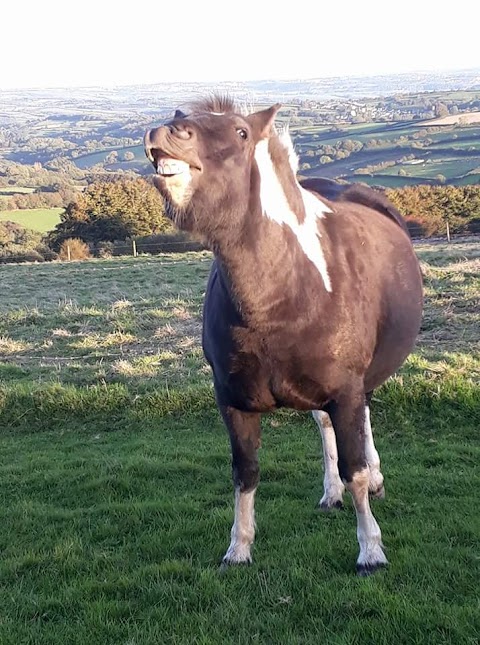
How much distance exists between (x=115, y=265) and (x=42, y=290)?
877cm

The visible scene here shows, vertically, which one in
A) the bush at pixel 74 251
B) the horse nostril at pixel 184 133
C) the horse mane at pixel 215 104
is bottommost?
the bush at pixel 74 251

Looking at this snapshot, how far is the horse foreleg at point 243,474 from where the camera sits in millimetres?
4340

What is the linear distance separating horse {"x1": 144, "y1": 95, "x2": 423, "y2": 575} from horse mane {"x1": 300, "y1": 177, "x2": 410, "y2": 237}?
890 millimetres

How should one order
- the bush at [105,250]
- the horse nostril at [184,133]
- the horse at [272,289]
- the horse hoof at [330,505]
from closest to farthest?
the horse nostril at [184,133] → the horse at [272,289] → the horse hoof at [330,505] → the bush at [105,250]

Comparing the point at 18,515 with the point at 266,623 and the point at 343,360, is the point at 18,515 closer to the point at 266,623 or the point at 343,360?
the point at 266,623

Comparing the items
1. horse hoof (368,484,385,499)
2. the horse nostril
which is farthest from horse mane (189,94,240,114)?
horse hoof (368,484,385,499)

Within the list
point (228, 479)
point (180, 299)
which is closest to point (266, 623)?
point (228, 479)

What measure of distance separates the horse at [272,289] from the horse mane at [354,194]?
2.92ft

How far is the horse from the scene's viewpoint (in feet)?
10.8

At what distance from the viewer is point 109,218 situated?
166ft

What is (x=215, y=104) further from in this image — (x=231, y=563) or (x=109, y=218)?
(x=109, y=218)

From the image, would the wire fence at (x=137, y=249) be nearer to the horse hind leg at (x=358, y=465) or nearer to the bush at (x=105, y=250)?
the bush at (x=105, y=250)

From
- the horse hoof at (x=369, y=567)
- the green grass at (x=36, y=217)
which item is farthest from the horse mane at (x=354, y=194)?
the green grass at (x=36, y=217)

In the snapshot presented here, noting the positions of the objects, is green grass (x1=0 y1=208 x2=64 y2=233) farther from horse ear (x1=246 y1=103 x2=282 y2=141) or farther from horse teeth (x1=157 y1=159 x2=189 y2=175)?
horse teeth (x1=157 y1=159 x2=189 y2=175)
